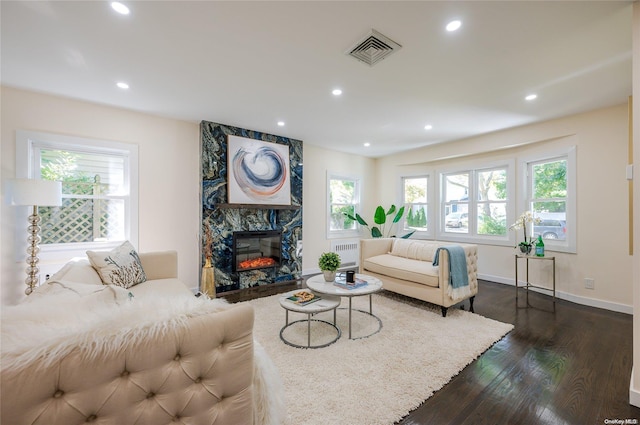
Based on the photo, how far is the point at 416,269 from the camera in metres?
3.37

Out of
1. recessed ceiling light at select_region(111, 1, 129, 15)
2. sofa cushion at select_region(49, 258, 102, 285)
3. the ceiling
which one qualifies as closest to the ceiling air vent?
the ceiling

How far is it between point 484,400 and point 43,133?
5.00m

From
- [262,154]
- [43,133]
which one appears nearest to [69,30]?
[43,133]

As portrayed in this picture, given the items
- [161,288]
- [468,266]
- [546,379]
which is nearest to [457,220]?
[468,266]

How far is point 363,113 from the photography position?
3.64m

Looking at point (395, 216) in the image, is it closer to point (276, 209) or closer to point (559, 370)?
point (276, 209)

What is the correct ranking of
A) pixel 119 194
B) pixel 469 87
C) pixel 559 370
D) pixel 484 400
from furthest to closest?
pixel 119 194 → pixel 469 87 → pixel 559 370 → pixel 484 400

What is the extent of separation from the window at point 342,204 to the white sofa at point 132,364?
4.55 meters

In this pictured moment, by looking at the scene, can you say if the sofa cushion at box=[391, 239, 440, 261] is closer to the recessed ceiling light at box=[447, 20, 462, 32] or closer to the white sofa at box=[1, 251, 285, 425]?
the recessed ceiling light at box=[447, 20, 462, 32]

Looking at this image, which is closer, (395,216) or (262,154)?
(262,154)

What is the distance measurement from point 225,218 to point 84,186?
1.77 meters

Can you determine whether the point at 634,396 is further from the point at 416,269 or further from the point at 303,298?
the point at 303,298

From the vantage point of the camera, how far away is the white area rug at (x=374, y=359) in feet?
5.53

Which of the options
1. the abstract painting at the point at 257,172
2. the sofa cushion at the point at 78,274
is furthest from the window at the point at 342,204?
the sofa cushion at the point at 78,274
